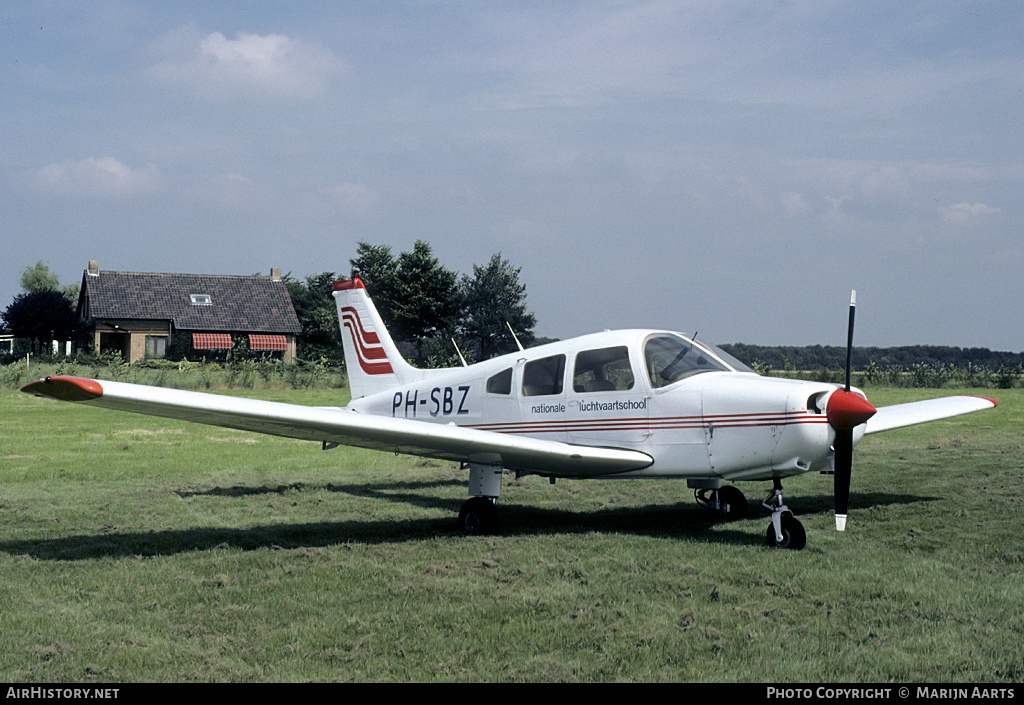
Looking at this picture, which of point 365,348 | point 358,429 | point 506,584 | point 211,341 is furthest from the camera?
point 211,341

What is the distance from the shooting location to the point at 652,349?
884 centimetres

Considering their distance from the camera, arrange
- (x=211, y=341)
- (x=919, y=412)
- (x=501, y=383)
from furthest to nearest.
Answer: (x=211, y=341)
(x=919, y=412)
(x=501, y=383)

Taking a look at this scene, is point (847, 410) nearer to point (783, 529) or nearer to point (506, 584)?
point (783, 529)

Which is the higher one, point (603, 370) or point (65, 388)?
point (603, 370)

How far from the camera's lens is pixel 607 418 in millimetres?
8992

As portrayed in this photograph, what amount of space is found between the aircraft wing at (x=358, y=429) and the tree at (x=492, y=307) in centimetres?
4422

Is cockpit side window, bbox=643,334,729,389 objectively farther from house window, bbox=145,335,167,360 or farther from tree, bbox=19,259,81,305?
tree, bbox=19,259,81,305

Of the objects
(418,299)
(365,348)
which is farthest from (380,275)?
(365,348)

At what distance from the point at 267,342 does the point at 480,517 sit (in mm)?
52353

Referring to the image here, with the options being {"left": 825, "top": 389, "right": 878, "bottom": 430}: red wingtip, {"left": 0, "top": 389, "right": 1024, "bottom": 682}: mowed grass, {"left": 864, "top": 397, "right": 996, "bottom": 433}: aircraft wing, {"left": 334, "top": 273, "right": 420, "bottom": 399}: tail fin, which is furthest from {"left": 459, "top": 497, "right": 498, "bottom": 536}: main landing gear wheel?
{"left": 864, "top": 397, "right": 996, "bottom": 433}: aircraft wing

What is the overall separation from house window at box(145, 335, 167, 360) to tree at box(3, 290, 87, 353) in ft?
19.0

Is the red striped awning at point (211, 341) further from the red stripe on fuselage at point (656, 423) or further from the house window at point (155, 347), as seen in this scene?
the red stripe on fuselage at point (656, 423)

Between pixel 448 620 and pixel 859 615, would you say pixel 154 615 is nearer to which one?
pixel 448 620
